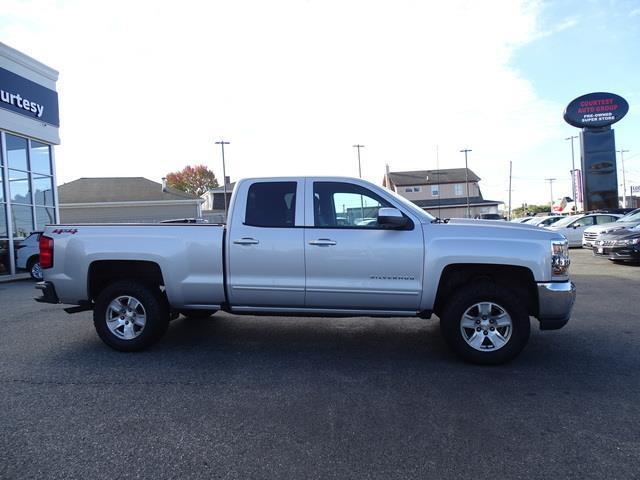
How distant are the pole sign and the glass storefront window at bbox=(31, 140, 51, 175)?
82.7ft

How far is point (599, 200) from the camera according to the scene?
2561 cm

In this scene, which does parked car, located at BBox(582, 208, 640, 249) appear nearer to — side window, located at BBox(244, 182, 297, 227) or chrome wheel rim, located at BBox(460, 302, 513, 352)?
chrome wheel rim, located at BBox(460, 302, 513, 352)

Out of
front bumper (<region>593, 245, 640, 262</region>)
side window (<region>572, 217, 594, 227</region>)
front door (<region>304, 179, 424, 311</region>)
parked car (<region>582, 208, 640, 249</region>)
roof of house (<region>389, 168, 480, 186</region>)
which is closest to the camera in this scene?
front door (<region>304, 179, 424, 311</region>)

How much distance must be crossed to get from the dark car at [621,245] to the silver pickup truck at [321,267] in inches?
365

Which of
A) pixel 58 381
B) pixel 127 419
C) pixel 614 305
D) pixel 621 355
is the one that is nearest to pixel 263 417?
pixel 127 419

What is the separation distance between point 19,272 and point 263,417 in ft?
47.9

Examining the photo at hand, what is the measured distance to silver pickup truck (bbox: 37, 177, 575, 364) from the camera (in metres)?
4.72

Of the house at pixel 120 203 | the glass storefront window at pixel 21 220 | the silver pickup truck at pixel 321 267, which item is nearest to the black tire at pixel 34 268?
the glass storefront window at pixel 21 220

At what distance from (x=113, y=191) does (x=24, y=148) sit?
1811cm

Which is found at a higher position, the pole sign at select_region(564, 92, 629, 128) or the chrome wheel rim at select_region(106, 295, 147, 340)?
the pole sign at select_region(564, 92, 629, 128)

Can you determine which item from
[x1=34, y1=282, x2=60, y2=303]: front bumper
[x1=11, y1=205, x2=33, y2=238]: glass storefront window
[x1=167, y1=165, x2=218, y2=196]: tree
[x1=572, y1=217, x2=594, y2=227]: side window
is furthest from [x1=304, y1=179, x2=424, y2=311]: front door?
[x1=167, y1=165, x2=218, y2=196]: tree

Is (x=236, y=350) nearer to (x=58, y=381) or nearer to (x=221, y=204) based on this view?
(x=58, y=381)

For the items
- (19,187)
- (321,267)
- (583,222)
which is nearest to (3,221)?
(19,187)

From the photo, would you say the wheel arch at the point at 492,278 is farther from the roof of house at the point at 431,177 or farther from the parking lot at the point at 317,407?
the roof of house at the point at 431,177
